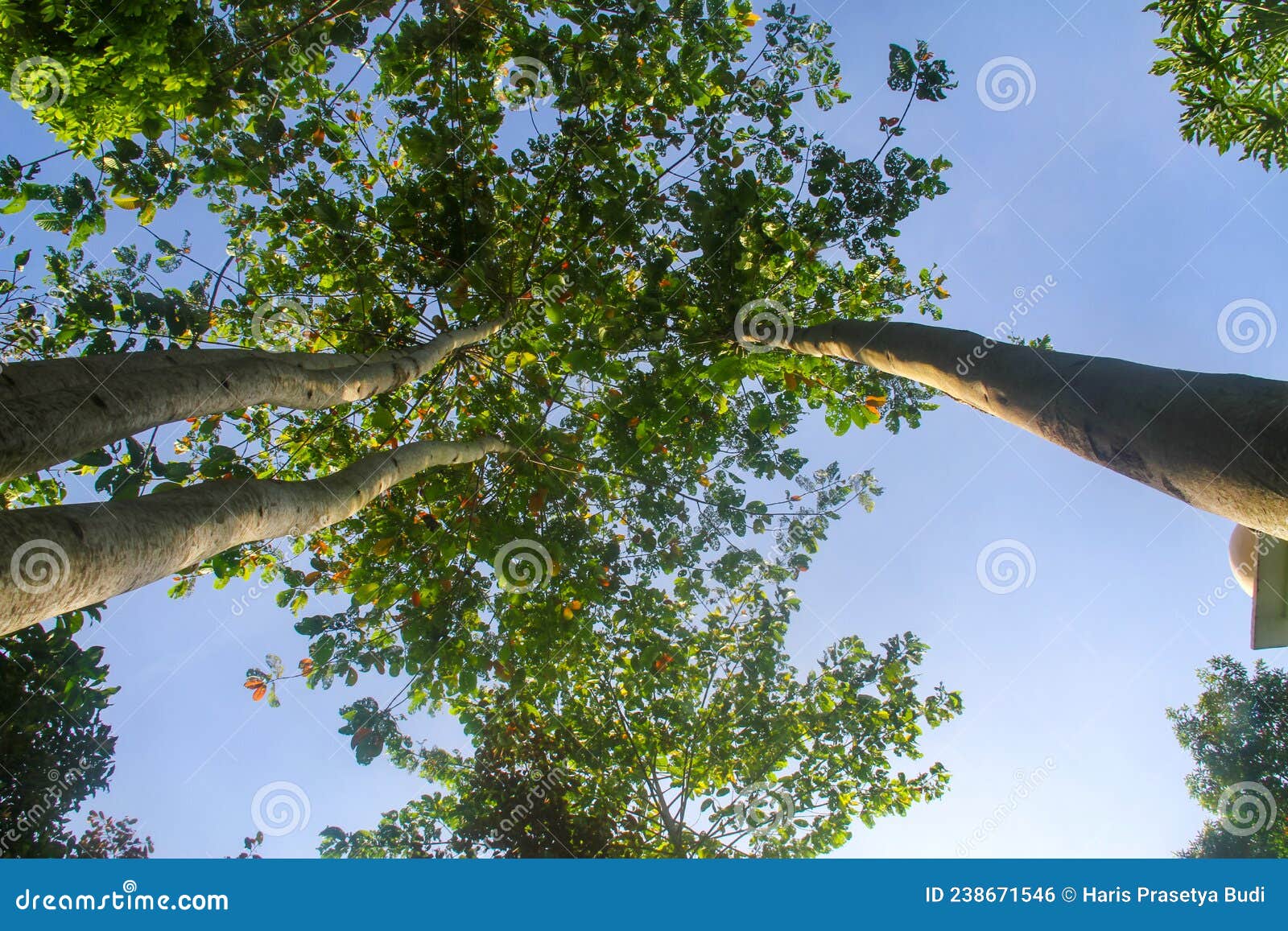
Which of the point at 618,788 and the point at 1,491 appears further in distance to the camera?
the point at 618,788

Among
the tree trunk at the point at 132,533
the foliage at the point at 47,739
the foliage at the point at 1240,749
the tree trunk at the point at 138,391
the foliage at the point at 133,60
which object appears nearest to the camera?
the tree trunk at the point at 132,533

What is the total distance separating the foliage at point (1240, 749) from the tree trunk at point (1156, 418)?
18386 mm

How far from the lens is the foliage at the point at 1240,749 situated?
14.7 metres

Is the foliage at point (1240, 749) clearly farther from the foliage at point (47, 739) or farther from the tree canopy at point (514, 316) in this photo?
the foliage at point (47, 739)

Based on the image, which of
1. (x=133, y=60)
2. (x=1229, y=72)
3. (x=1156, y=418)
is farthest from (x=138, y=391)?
(x=1229, y=72)

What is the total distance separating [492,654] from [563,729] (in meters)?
2.66

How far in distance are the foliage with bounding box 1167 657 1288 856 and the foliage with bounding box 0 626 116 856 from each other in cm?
2171

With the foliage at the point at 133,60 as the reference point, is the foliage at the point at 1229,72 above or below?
above

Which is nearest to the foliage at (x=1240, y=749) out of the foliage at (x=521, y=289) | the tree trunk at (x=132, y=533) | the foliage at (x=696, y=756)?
the foliage at (x=696, y=756)

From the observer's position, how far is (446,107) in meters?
5.64

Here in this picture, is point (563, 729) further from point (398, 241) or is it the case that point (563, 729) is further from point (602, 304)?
point (398, 241)

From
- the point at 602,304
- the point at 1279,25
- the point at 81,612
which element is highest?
the point at 1279,25

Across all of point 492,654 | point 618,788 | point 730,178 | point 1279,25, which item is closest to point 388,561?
point 492,654

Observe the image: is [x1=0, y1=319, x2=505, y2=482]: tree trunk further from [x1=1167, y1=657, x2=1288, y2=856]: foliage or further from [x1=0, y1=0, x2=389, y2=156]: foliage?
[x1=1167, y1=657, x2=1288, y2=856]: foliage
